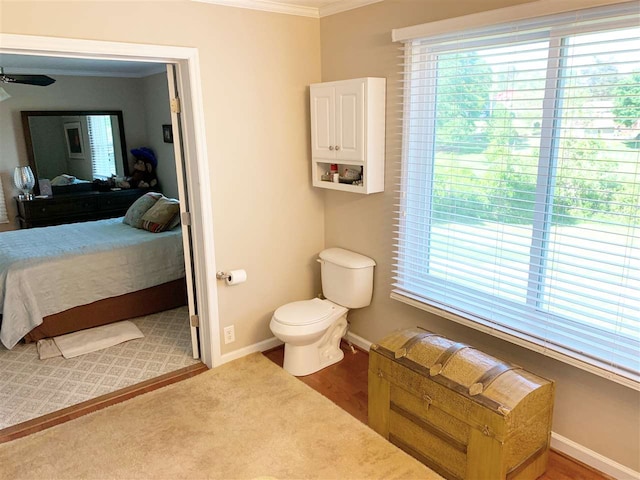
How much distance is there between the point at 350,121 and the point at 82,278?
2.39 meters

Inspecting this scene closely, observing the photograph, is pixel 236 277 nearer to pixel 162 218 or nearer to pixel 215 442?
pixel 215 442

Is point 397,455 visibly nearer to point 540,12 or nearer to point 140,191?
point 540,12

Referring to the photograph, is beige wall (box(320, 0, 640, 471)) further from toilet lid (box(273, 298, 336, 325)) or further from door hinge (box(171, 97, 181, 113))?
door hinge (box(171, 97, 181, 113))

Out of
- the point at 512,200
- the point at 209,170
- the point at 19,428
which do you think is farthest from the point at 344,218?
the point at 19,428

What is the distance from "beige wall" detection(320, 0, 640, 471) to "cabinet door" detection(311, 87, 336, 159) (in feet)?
0.76

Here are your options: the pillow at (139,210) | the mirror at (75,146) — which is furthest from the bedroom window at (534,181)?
the mirror at (75,146)

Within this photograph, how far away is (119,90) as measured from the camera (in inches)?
242

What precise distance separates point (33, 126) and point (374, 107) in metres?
4.78

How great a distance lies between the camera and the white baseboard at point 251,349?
3.31 m

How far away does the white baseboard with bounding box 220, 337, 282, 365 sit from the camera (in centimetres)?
331

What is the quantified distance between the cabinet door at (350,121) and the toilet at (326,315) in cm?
72

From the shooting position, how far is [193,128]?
9.43 ft

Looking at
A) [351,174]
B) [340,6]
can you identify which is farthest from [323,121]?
[340,6]

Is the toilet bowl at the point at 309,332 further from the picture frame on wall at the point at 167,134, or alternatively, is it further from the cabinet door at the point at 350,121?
the picture frame on wall at the point at 167,134
